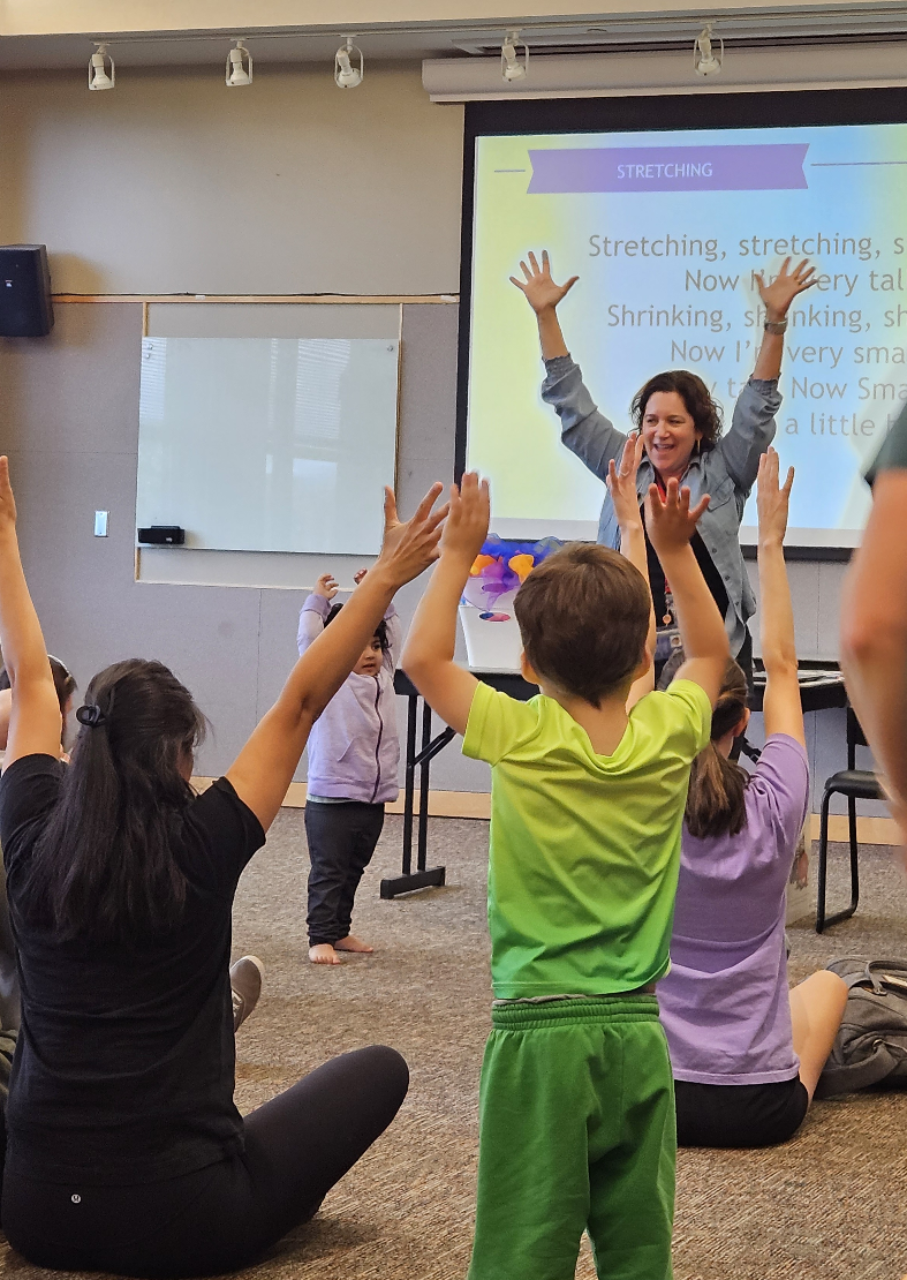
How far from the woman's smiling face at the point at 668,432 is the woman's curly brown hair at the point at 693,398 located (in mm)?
10

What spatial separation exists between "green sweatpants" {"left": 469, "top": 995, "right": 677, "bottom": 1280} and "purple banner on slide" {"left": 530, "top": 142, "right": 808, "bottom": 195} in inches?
195

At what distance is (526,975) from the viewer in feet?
4.54

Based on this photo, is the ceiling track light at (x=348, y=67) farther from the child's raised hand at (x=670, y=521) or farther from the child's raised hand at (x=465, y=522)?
the child's raised hand at (x=465, y=522)

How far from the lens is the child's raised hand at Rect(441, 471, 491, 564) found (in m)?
1.53

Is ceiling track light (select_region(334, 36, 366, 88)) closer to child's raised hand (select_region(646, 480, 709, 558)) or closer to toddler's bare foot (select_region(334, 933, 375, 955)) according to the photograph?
toddler's bare foot (select_region(334, 933, 375, 955))

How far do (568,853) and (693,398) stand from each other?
180cm

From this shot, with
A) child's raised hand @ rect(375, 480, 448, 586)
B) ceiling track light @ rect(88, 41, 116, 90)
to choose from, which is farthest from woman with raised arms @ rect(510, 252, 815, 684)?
ceiling track light @ rect(88, 41, 116, 90)

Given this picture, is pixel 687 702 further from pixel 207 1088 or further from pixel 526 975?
pixel 207 1088

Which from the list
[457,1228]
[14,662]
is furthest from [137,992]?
[457,1228]

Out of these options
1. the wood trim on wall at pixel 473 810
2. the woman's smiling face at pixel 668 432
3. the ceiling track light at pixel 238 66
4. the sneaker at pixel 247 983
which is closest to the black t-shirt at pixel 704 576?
the woman's smiling face at pixel 668 432

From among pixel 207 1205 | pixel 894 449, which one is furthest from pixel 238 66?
pixel 894 449

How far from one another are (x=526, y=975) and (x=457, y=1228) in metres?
0.71

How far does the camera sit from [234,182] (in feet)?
20.5

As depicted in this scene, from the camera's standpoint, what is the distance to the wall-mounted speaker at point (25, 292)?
6.22 meters
